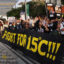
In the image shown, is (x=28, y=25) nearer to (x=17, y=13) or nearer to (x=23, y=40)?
(x=23, y=40)

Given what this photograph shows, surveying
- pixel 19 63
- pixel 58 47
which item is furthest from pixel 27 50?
pixel 58 47

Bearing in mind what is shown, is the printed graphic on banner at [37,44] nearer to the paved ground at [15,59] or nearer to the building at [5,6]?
the paved ground at [15,59]

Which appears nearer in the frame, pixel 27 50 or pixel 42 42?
pixel 42 42

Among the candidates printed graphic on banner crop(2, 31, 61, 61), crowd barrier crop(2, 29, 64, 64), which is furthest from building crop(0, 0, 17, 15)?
crowd barrier crop(2, 29, 64, 64)

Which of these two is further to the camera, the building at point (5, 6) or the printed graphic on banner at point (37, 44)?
the building at point (5, 6)

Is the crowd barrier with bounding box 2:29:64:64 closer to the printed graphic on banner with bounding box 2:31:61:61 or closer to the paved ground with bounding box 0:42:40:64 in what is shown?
the printed graphic on banner with bounding box 2:31:61:61

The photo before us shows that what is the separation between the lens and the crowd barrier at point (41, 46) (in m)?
7.02

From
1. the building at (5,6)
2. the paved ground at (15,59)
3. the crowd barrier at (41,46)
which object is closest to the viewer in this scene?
the crowd barrier at (41,46)

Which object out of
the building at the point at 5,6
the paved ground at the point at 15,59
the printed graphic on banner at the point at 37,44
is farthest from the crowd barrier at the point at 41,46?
the building at the point at 5,6

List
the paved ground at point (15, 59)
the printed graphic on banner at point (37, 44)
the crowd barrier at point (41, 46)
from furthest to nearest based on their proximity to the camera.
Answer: the paved ground at point (15, 59) < the printed graphic on banner at point (37, 44) < the crowd barrier at point (41, 46)

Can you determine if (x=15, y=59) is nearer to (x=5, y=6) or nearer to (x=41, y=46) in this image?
(x=41, y=46)

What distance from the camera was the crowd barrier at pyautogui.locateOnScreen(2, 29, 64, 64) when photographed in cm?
702

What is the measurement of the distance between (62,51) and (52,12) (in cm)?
654

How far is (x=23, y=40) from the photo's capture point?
450 inches
